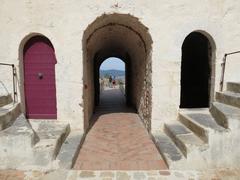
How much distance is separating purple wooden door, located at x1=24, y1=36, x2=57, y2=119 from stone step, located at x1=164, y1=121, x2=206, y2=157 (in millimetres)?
3133

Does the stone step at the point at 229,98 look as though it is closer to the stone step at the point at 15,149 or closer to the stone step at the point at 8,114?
the stone step at the point at 15,149

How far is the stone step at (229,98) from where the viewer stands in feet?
15.6

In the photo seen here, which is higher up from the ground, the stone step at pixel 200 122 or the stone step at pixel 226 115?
the stone step at pixel 226 115

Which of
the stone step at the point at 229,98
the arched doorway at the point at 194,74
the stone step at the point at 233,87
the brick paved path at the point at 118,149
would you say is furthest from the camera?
the arched doorway at the point at 194,74

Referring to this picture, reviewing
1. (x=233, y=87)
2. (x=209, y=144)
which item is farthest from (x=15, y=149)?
(x=233, y=87)

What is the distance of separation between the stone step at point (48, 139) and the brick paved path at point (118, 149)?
1.76ft

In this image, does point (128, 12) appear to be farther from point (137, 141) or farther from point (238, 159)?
point (238, 159)

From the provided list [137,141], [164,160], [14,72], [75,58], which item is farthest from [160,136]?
[14,72]

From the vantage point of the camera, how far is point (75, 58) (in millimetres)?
5566

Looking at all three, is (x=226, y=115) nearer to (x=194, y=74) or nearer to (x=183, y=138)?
(x=183, y=138)

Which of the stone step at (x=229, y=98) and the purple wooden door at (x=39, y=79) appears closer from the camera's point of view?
the stone step at (x=229, y=98)

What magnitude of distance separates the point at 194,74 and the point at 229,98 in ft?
12.5

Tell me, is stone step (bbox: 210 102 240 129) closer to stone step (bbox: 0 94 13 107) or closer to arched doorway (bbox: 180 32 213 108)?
arched doorway (bbox: 180 32 213 108)

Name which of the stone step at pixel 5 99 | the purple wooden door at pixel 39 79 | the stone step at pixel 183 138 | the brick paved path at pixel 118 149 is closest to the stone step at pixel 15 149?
the brick paved path at pixel 118 149
